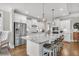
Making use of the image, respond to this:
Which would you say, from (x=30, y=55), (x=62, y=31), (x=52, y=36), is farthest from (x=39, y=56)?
(x=62, y=31)

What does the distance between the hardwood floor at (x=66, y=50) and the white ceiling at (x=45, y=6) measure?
0.68 m

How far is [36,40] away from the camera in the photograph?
94.0 inches

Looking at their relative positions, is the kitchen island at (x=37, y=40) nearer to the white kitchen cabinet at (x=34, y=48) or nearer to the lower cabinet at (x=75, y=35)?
the white kitchen cabinet at (x=34, y=48)

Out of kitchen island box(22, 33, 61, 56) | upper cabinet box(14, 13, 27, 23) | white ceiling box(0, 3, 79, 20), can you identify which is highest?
white ceiling box(0, 3, 79, 20)

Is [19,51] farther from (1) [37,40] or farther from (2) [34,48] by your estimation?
(1) [37,40]

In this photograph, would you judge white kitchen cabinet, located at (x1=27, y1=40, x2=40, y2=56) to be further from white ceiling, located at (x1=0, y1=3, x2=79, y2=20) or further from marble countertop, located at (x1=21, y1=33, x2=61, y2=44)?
white ceiling, located at (x1=0, y1=3, x2=79, y2=20)

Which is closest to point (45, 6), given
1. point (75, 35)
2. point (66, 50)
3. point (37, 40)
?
point (37, 40)

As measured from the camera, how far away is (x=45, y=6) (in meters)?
2.37

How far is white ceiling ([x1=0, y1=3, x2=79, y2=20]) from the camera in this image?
2352mm

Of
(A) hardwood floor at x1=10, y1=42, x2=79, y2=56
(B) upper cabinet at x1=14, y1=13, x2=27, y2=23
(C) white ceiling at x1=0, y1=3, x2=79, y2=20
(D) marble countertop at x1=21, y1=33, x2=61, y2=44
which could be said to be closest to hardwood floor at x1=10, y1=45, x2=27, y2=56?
(A) hardwood floor at x1=10, y1=42, x2=79, y2=56

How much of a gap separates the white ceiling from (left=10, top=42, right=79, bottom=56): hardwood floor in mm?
679

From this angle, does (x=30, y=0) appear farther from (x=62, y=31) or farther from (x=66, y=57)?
(x=66, y=57)

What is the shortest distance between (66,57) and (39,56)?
58 centimetres

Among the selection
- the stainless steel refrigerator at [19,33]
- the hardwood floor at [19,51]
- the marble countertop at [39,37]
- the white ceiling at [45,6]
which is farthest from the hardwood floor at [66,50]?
the white ceiling at [45,6]
